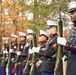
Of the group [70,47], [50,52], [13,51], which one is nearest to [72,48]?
[70,47]

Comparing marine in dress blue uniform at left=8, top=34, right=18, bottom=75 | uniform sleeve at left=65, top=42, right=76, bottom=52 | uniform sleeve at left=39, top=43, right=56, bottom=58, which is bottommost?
marine in dress blue uniform at left=8, top=34, right=18, bottom=75

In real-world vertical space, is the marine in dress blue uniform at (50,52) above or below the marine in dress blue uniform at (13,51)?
above

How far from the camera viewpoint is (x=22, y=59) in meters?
11.0

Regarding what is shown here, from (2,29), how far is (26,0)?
20.8ft

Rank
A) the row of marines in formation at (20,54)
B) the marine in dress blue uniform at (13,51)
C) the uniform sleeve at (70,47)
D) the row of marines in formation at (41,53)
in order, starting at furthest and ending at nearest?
the marine in dress blue uniform at (13,51)
the row of marines in formation at (20,54)
the row of marines in formation at (41,53)
the uniform sleeve at (70,47)

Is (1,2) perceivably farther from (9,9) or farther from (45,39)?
(45,39)

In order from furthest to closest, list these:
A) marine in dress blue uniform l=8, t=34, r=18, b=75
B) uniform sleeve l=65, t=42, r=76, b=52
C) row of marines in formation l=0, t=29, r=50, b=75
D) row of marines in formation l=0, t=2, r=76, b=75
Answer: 1. marine in dress blue uniform l=8, t=34, r=18, b=75
2. row of marines in formation l=0, t=29, r=50, b=75
3. row of marines in formation l=0, t=2, r=76, b=75
4. uniform sleeve l=65, t=42, r=76, b=52

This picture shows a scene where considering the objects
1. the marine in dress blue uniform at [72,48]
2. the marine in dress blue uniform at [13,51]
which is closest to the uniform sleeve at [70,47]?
the marine in dress blue uniform at [72,48]

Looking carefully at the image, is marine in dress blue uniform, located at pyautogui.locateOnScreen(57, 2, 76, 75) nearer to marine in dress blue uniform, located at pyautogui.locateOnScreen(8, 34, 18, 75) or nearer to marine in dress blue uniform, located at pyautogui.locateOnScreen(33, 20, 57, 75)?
marine in dress blue uniform, located at pyautogui.locateOnScreen(33, 20, 57, 75)

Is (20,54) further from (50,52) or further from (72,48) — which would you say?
(72,48)

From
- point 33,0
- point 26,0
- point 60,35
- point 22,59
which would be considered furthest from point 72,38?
point 26,0

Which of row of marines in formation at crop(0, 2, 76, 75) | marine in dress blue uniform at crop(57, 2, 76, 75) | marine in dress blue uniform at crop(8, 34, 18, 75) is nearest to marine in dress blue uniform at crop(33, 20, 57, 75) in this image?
row of marines in formation at crop(0, 2, 76, 75)

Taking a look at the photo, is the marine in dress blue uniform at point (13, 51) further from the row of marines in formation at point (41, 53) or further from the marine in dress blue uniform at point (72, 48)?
the marine in dress blue uniform at point (72, 48)

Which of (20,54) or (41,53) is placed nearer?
(41,53)
